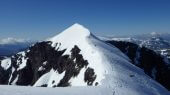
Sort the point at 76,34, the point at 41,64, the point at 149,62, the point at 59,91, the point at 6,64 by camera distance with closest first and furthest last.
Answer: the point at 59,91, the point at 76,34, the point at 41,64, the point at 149,62, the point at 6,64

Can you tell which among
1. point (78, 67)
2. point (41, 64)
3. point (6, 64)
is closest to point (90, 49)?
point (78, 67)

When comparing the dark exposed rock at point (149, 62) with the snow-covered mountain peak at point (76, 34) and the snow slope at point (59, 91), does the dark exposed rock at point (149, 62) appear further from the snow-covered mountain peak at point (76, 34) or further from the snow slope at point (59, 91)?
the snow slope at point (59, 91)

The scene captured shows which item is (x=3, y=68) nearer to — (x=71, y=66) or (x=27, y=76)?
(x=27, y=76)

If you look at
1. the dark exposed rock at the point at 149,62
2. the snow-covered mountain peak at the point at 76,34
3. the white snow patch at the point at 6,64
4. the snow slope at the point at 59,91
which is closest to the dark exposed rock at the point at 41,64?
the white snow patch at the point at 6,64

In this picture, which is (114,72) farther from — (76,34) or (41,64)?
(41,64)

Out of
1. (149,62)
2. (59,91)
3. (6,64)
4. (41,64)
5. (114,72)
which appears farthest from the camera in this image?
(6,64)

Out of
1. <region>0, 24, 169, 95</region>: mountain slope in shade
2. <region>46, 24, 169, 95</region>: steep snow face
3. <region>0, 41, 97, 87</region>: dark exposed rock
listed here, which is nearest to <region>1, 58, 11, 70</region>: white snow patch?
<region>0, 24, 169, 95</region>: mountain slope in shade

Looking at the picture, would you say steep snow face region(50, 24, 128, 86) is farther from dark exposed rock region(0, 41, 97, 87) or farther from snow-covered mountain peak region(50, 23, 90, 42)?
dark exposed rock region(0, 41, 97, 87)
